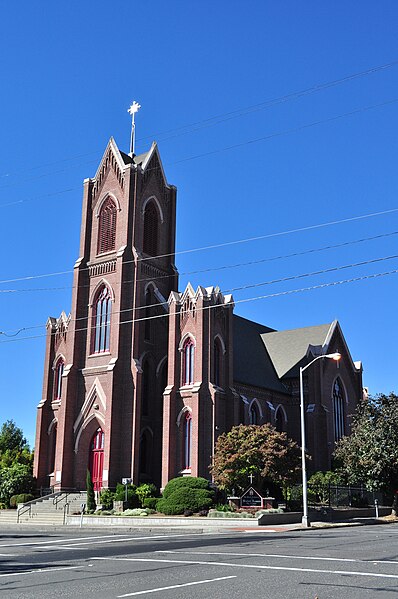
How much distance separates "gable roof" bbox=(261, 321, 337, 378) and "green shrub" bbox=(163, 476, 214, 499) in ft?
63.9

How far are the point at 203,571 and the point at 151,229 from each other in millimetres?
39389

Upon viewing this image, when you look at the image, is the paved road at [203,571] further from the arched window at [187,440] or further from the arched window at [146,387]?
the arched window at [146,387]

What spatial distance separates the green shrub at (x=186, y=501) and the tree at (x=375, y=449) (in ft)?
32.4

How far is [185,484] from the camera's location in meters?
38.9

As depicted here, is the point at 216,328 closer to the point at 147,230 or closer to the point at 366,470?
the point at 147,230

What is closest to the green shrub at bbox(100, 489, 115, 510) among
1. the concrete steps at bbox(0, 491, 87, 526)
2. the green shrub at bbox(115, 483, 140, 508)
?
the green shrub at bbox(115, 483, 140, 508)

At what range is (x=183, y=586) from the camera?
11133 mm

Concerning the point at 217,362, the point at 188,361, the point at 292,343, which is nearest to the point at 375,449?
the point at 217,362

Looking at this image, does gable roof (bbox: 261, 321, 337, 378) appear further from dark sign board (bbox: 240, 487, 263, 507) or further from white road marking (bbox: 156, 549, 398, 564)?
white road marking (bbox: 156, 549, 398, 564)

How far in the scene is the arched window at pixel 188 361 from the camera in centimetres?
4478

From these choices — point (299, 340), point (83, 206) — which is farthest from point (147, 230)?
point (299, 340)

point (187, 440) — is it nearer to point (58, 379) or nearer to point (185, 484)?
point (185, 484)

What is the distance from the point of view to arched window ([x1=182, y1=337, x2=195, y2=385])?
44.8 m

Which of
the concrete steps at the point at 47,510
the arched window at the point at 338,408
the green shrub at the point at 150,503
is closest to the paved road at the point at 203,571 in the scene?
the green shrub at the point at 150,503
